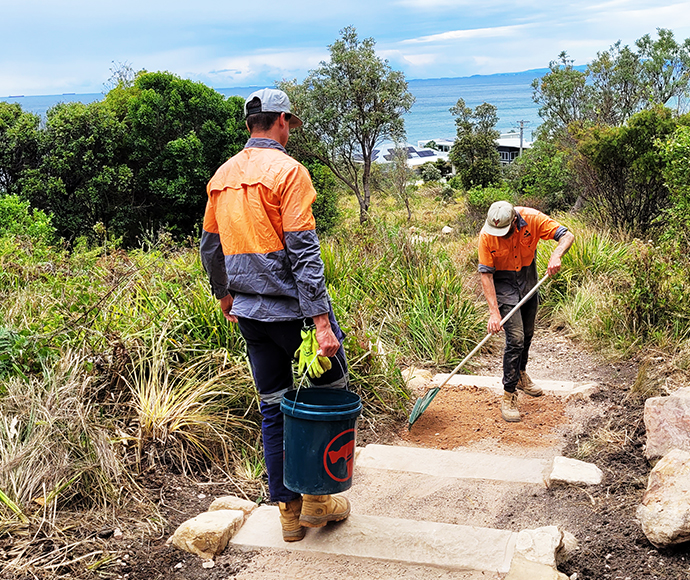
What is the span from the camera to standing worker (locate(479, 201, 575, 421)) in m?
5.02

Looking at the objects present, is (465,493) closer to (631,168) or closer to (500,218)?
(500,218)

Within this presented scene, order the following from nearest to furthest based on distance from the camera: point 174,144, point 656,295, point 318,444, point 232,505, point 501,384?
point 318,444
point 232,505
point 501,384
point 656,295
point 174,144

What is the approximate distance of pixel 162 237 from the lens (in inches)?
299

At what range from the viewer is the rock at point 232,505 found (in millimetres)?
3465

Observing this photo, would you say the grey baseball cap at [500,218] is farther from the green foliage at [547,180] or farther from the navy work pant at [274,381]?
the green foliage at [547,180]

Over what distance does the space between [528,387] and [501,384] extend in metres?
0.32

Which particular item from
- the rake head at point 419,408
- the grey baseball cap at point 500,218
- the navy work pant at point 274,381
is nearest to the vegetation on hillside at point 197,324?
the rake head at point 419,408

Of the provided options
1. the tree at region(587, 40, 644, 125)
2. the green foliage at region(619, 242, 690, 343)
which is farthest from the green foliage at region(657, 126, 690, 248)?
the tree at region(587, 40, 644, 125)

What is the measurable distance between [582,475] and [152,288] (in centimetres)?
350

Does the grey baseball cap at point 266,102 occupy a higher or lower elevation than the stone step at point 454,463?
higher

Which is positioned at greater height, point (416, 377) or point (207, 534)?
point (207, 534)

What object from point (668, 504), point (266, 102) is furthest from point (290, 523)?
point (266, 102)

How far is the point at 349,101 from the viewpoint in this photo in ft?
65.7

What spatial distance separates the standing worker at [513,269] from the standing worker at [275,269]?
7.44ft
